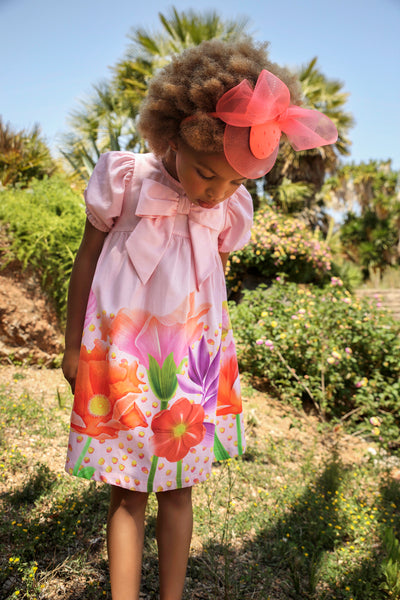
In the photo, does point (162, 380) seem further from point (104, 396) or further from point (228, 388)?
point (228, 388)

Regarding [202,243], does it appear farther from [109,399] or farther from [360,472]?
[360,472]

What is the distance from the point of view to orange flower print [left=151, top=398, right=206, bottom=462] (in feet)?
3.69

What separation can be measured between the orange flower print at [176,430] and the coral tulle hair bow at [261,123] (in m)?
0.64

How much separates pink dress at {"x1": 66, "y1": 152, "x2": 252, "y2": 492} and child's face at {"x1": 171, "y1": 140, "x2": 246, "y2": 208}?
9 cm

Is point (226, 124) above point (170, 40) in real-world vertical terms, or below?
below

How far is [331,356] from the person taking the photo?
3566 millimetres

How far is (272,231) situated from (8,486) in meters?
6.35

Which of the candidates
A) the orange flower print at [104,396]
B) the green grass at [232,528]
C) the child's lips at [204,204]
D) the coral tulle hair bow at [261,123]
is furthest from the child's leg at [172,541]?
the coral tulle hair bow at [261,123]

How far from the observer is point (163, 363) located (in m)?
1.14

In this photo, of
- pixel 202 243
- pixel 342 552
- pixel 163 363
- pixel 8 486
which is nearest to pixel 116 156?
pixel 202 243

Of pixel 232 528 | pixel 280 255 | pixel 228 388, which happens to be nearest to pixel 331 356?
pixel 232 528

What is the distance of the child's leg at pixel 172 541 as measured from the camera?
1148mm

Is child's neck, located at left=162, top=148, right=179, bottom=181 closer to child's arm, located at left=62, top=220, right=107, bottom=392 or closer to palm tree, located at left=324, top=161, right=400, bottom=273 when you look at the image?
child's arm, located at left=62, top=220, right=107, bottom=392

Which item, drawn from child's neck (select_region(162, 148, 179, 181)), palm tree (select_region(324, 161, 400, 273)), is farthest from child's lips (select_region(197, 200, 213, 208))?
palm tree (select_region(324, 161, 400, 273))
